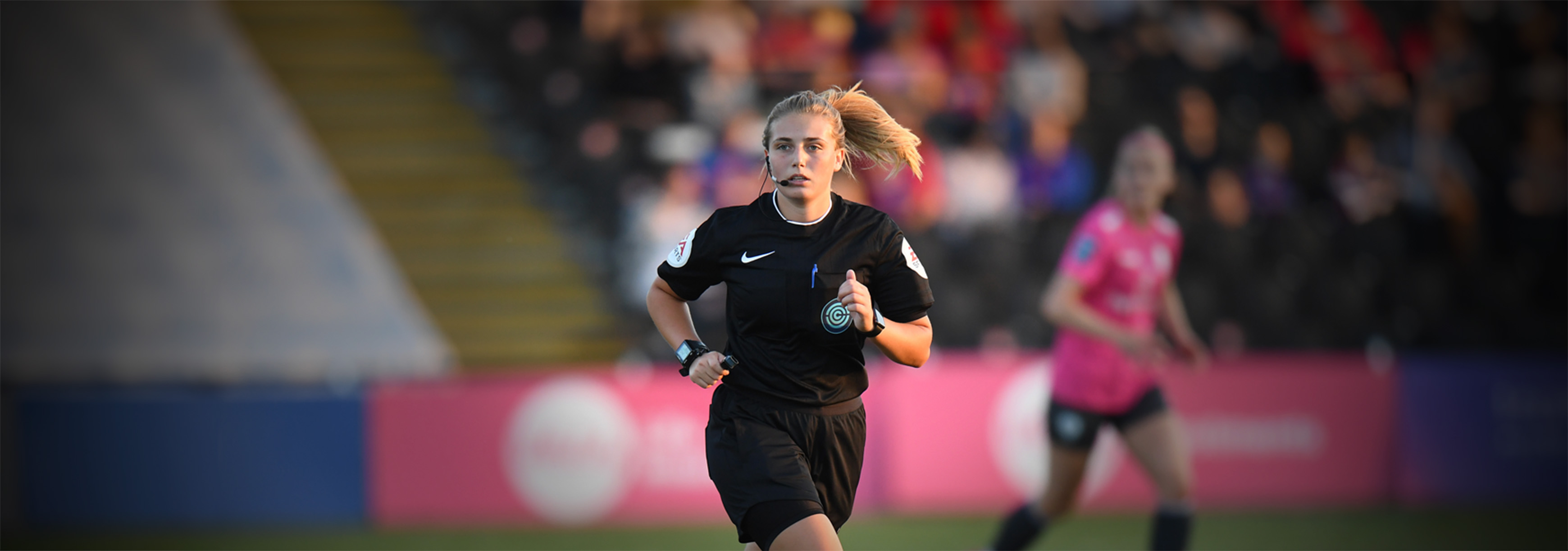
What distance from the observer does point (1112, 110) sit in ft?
35.3

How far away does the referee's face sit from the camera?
367cm

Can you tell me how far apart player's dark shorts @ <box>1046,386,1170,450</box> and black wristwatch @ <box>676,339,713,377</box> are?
2433 millimetres

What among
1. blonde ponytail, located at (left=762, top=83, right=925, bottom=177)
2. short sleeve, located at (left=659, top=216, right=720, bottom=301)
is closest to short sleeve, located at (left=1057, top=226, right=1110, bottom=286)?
blonde ponytail, located at (left=762, top=83, right=925, bottom=177)

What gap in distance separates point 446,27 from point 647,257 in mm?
3865

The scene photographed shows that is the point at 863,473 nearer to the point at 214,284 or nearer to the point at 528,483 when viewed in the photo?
the point at 528,483

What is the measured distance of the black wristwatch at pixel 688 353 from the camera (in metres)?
3.72

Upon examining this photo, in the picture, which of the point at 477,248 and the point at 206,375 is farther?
the point at 477,248

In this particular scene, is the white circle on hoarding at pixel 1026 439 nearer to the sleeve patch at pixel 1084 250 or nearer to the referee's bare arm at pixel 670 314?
the sleeve patch at pixel 1084 250

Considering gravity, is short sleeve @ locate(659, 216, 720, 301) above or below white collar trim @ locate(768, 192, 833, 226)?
below

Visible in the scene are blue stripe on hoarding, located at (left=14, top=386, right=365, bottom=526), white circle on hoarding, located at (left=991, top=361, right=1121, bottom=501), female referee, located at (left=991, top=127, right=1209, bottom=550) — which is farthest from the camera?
white circle on hoarding, located at (left=991, top=361, right=1121, bottom=501)

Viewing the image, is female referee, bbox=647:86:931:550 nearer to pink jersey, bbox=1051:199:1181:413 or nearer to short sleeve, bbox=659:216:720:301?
short sleeve, bbox=659:216:720:301

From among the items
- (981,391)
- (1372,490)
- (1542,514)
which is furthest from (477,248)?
(1542,514)

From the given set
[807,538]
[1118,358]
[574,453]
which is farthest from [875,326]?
[574,453]

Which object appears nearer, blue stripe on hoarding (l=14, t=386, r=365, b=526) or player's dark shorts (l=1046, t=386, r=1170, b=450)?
player's dark shorts (l=1046, t=386, r=1170, b=450)
